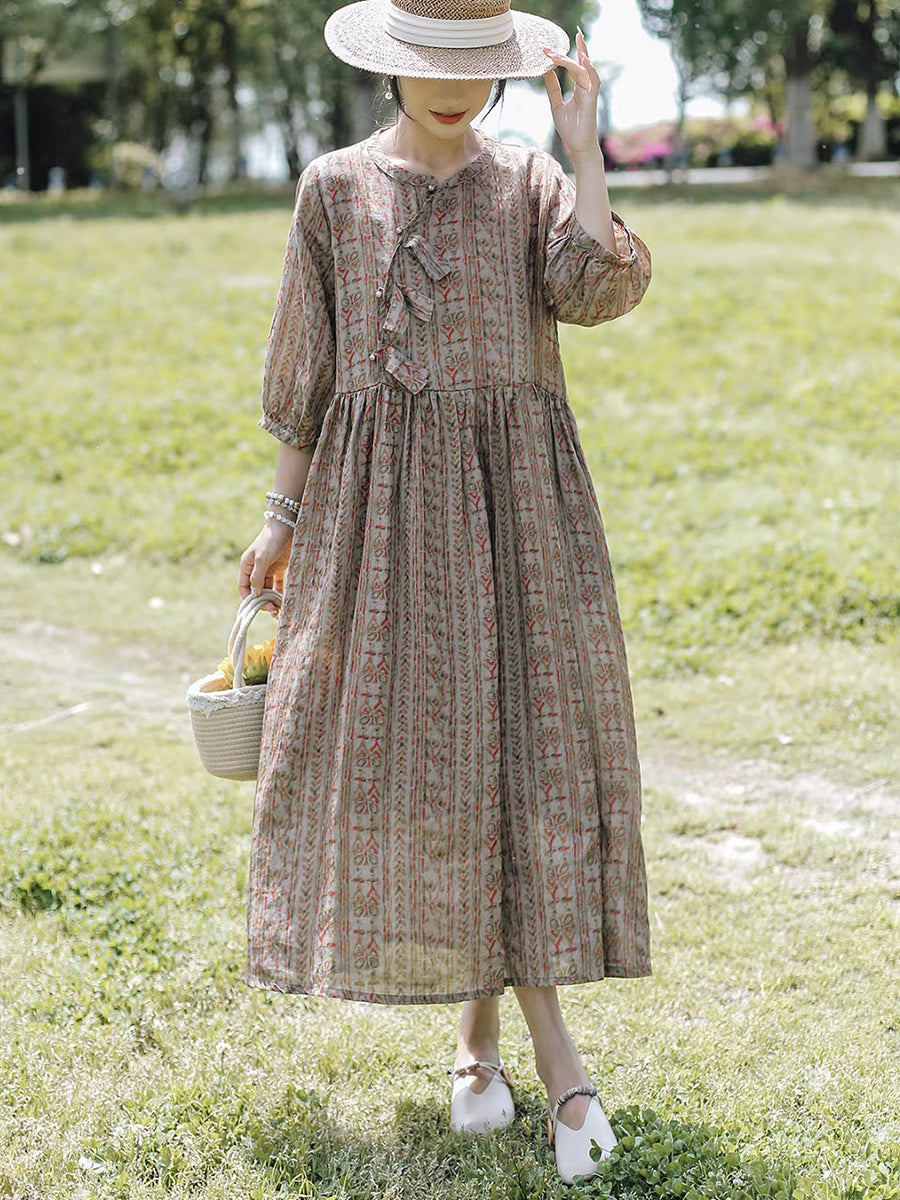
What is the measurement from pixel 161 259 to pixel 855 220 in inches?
248

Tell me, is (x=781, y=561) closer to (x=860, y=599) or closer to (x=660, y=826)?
(x=860, y=599)

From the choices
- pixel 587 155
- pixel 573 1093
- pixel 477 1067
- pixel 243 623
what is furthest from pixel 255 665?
pixel 587 155

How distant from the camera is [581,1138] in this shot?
2453 mm

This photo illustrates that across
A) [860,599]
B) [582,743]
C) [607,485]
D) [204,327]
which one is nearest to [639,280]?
[582,743]

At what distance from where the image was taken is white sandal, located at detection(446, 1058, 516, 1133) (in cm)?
259

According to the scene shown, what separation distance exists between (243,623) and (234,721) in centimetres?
18

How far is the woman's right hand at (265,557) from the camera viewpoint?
8.50 feet

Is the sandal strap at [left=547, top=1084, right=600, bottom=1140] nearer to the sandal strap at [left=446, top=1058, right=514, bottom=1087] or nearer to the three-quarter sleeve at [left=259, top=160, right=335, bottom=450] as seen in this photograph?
the sandal strap at [left=446, top=1058, right=514, bottom=1087]

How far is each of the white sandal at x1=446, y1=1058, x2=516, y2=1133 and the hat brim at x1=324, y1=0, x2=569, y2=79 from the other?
1755mm

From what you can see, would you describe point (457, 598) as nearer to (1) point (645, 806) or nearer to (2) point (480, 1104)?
(2) point (480, 1104)

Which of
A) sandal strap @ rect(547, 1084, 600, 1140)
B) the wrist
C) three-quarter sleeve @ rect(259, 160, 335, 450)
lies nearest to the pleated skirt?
three-quarter sleeve @ rect(259, 160, 335, 450)

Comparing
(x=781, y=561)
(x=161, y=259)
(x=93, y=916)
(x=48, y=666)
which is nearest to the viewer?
(x=93, y=916)

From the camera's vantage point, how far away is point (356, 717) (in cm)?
239

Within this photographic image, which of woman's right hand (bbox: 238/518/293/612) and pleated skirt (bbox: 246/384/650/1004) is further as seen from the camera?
woman's right hand (bbox: 238/518/293/612)
